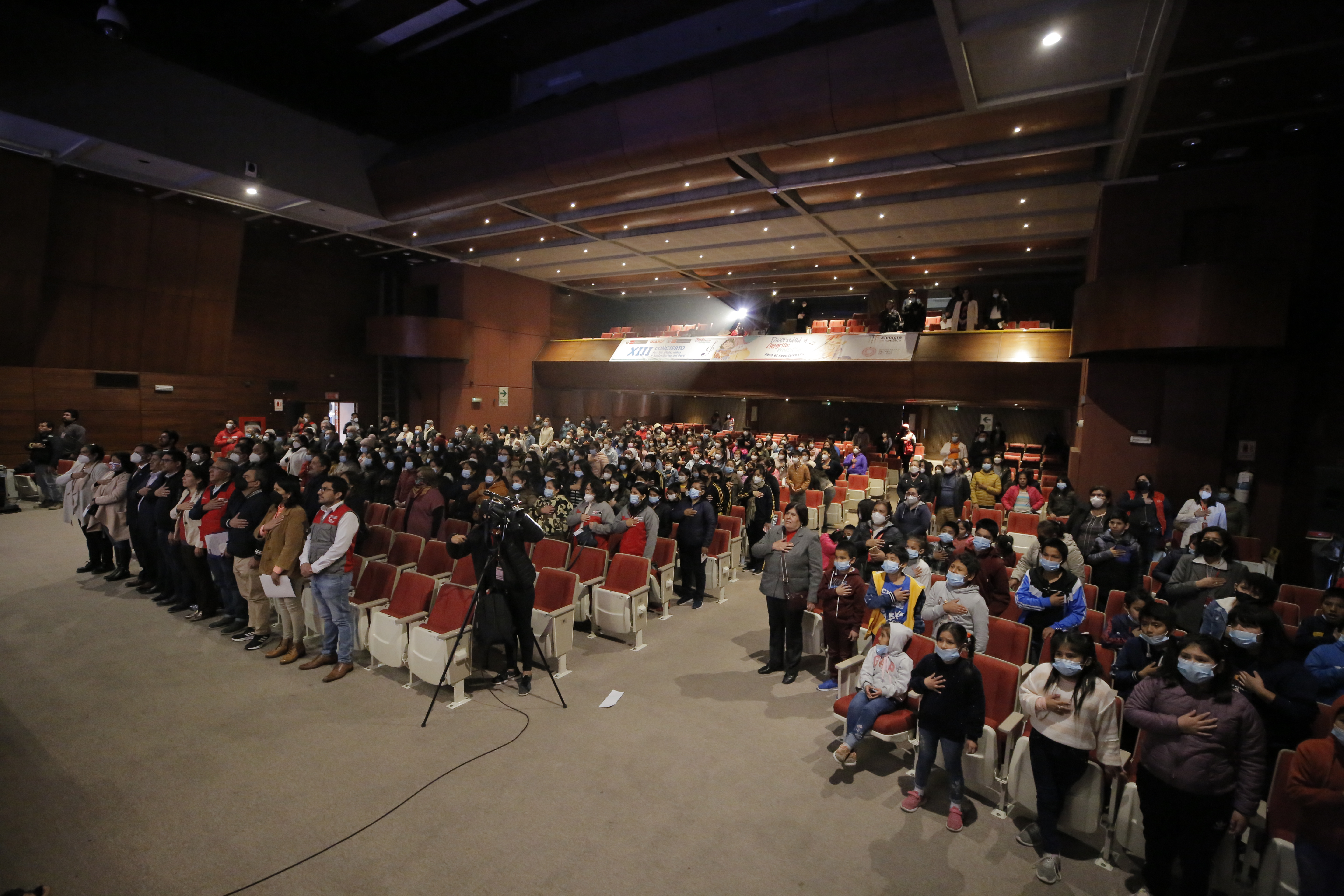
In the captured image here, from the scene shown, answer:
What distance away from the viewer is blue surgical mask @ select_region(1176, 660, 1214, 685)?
271cm

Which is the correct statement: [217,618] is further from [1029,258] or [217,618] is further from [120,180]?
[1029,258]

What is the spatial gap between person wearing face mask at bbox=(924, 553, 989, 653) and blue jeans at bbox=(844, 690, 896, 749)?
2.36 feet

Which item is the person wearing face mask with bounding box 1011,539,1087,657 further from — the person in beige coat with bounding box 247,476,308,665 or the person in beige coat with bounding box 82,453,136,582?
the person in beige coat with bounding box 82,453,136,582

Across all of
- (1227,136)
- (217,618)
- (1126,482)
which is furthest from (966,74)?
(217,618)

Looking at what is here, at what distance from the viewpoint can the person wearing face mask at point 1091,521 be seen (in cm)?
615

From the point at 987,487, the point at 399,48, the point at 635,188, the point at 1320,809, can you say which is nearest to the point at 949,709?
the point at 1320,809

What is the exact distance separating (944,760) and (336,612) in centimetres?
477

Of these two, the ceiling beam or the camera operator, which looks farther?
the ceiling beam

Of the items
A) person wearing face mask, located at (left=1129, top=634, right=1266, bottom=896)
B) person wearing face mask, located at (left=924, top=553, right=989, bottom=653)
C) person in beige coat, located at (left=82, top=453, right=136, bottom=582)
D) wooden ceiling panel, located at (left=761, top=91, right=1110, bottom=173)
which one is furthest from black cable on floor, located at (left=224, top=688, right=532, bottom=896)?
wooden ceiling panel, located at (left=761, top=91, right=1110, bottom=173)

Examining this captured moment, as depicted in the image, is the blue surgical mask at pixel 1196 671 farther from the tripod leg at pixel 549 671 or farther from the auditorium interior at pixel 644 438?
the tripod leg at pixel 549 671

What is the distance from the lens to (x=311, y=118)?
12625mm

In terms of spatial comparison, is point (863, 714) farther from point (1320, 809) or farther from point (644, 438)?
point (644, 438)


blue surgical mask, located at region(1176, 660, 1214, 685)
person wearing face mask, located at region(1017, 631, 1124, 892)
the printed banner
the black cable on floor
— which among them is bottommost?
the black cable on floor

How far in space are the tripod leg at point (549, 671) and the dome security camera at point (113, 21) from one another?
11873 millimetres
